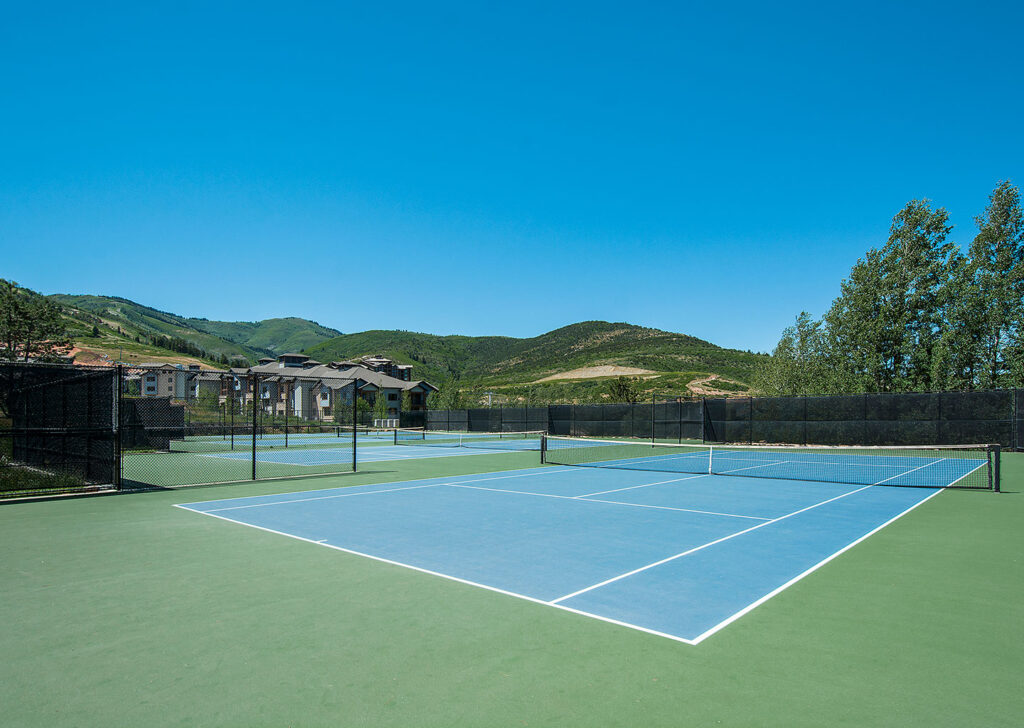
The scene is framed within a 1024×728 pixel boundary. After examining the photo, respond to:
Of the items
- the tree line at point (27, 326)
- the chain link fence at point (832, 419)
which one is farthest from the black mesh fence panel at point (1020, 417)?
the tree line at point (27, 326)

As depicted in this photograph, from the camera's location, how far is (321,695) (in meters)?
3.52

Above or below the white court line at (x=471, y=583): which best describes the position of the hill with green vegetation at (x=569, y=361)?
above

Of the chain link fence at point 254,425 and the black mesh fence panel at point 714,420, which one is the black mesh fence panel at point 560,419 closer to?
the chain link fence at point 254,425

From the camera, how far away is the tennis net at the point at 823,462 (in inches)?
608

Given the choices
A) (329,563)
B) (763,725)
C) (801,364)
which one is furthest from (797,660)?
(801,364)

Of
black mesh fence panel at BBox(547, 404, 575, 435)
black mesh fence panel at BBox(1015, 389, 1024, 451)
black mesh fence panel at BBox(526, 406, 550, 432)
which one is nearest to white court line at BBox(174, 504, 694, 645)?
black mesh fence panel at BBox(1015, 389, 1024, 451)

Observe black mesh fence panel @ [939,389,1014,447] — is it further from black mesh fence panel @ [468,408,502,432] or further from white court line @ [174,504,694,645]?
black mesh fence panel @ [468,408,502,432]

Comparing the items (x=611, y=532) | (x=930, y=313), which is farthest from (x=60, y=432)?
(x=930, y=313)

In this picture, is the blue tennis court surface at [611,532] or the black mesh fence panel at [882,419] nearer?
the blue tennis court surface at [611,532]

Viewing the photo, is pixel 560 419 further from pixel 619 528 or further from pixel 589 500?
pixel 619 528

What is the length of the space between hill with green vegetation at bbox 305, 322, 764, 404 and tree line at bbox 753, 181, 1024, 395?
32291 millimetres

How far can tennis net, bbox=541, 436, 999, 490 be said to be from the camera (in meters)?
15.4

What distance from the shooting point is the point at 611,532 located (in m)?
8.40

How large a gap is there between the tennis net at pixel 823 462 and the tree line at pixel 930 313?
1242 centimetres
